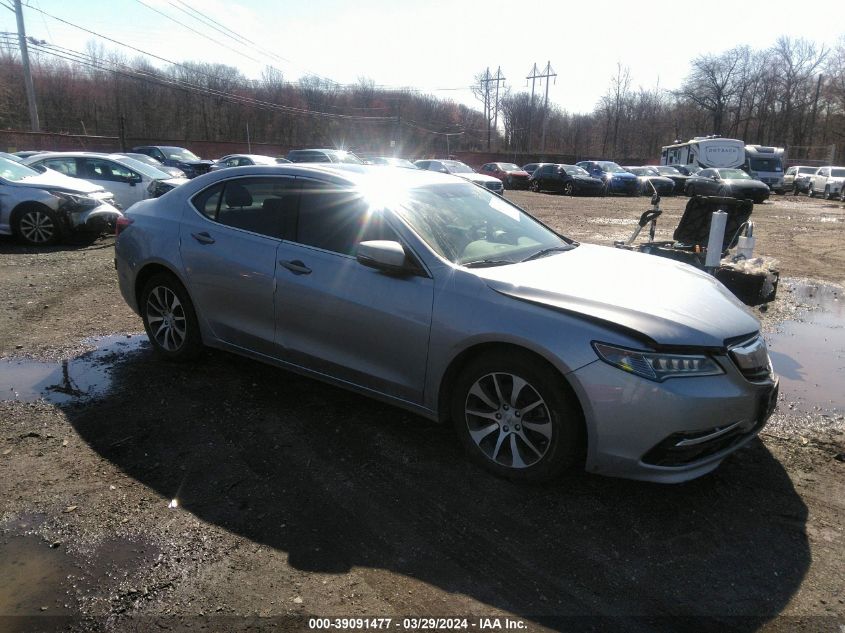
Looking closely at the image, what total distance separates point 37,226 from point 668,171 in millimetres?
31850

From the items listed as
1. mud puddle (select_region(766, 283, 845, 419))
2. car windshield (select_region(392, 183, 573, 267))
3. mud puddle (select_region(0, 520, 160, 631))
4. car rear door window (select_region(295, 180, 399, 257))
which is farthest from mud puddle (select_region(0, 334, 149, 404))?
mud puddle (select_region(766, 283, 845, 419))

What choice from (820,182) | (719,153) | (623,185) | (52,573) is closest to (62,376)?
(52,573)

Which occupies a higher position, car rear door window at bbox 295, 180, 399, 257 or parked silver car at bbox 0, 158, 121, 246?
car rear door window at bbox 295, 180, 399, 257

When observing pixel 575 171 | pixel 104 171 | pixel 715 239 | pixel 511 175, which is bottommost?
pixel 511 175

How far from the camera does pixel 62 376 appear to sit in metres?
4.75

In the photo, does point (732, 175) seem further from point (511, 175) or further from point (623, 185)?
point (511, 175)

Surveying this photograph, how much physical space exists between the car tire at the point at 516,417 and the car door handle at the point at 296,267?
4.26 ft

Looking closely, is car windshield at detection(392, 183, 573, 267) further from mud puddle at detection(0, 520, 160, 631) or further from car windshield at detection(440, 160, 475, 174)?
car windshield at detection(440, 160, 475, 174)

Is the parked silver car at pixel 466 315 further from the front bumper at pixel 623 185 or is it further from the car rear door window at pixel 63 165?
the front bumper at pixel 623 185

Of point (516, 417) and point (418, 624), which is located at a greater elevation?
point (516, 417)

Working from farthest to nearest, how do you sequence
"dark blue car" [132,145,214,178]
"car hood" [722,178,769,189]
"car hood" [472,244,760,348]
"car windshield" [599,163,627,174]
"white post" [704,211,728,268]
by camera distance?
"car windshield" [599,163,627,174] → "car hood" [722,178,769,189] → "dark blue car" [132,145,214,178] → "white post" [704,211,728,268] → "car hood" [472,244,760,348]

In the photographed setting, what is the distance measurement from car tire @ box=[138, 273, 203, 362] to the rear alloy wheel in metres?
6.81

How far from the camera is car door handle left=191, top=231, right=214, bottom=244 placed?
446 centimetres

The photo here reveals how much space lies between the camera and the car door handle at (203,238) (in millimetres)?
4457
